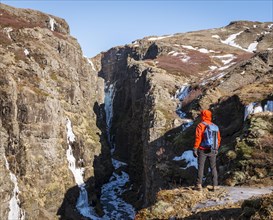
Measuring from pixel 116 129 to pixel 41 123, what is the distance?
42.7 m

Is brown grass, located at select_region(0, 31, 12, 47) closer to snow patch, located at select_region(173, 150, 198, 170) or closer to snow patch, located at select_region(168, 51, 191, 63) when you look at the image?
snow patch, located at select_region(168, 51, 191, 63)

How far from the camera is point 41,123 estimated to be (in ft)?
206

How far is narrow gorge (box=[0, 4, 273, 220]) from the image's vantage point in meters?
28.7

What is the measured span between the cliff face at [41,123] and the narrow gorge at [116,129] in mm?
185

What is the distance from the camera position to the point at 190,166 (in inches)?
1475

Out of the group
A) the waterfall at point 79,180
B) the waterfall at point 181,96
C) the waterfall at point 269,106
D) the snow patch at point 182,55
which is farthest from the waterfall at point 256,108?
the snow patch at point 182,55

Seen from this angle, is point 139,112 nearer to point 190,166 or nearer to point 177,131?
point 177,131

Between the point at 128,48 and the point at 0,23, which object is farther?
the point at 128,48

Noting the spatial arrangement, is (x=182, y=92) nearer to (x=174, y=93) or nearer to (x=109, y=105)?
(x=174, y=93)

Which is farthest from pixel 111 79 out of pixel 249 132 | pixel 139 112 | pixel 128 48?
pixel 249 132

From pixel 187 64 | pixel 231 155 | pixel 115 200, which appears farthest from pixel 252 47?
pixel 231 155

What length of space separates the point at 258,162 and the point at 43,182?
1775 inches

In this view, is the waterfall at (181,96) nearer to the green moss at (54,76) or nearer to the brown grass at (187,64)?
the brown grass at (187,64)

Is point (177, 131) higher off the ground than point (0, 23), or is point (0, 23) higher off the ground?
point (0, 23)
